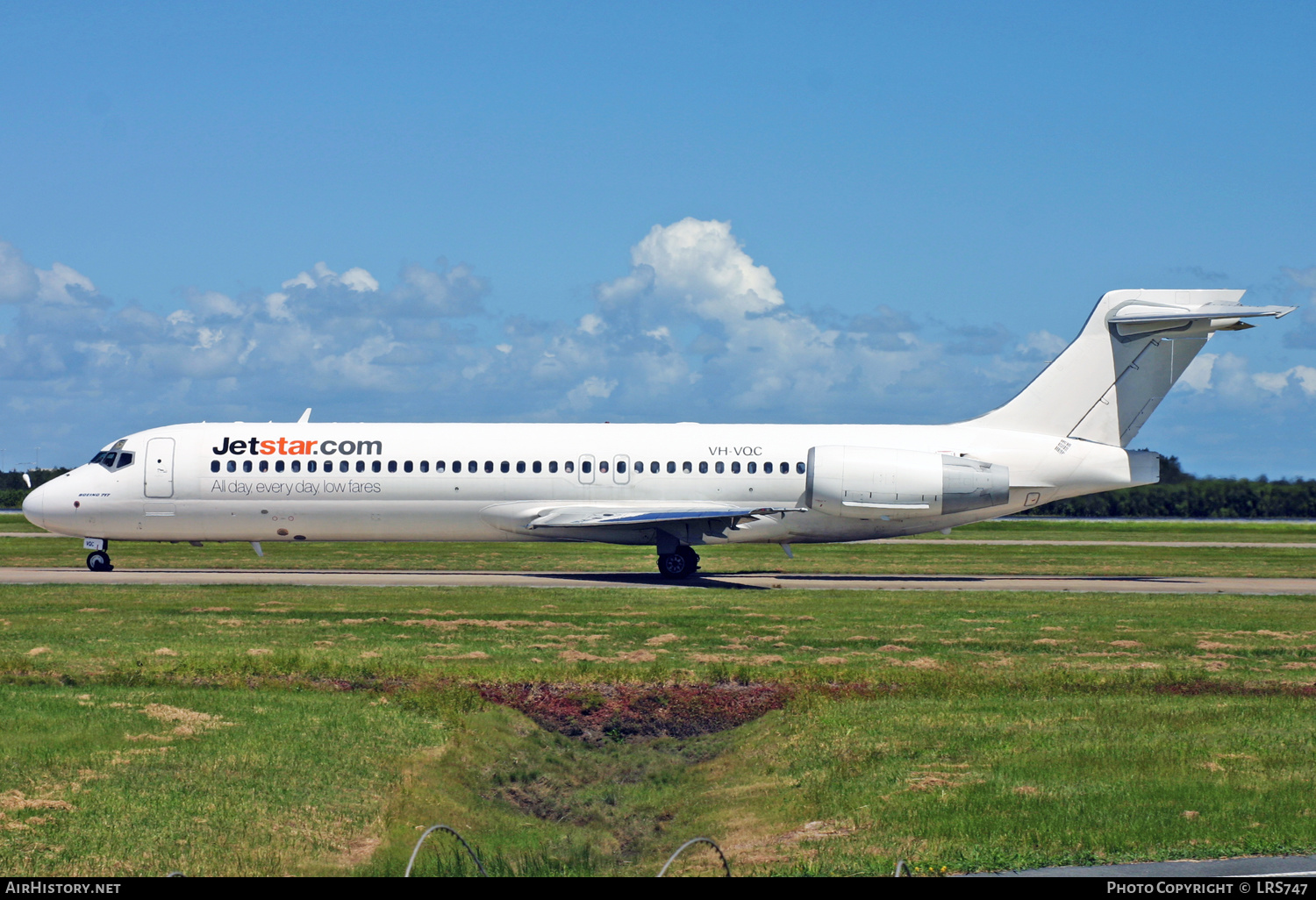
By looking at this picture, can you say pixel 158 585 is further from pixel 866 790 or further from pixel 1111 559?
pixel 1111 559

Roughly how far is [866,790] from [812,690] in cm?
522

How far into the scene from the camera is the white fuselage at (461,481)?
35156 mm

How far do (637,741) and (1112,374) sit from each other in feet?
80.9

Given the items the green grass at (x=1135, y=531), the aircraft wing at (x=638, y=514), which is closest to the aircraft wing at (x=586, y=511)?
the aircraft wing at (x=638, y=514)

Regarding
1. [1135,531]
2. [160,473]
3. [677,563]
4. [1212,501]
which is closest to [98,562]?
[160,473]

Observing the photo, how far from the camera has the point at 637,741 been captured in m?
16.7

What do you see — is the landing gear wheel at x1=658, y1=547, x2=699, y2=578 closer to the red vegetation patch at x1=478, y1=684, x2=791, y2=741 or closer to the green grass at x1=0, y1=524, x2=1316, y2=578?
the green grass at x1=0, y1=524, x2=1316, y2=578

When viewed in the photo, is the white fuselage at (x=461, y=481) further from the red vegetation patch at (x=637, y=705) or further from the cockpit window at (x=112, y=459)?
the red vegetation patch at (x=637, y=705)

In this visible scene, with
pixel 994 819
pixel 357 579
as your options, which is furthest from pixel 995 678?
pixel 357 579

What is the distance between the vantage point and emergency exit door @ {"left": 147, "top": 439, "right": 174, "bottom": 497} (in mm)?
35250

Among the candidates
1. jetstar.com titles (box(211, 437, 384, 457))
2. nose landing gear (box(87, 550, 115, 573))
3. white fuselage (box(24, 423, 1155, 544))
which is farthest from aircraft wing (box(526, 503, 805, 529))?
nose landing gear (box(87, 550, 115, 573))

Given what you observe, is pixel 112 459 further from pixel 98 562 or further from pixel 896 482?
pixel 896 482

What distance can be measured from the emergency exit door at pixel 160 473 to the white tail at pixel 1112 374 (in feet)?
81.7

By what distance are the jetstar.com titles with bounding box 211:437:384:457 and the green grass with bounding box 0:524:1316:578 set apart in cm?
622
